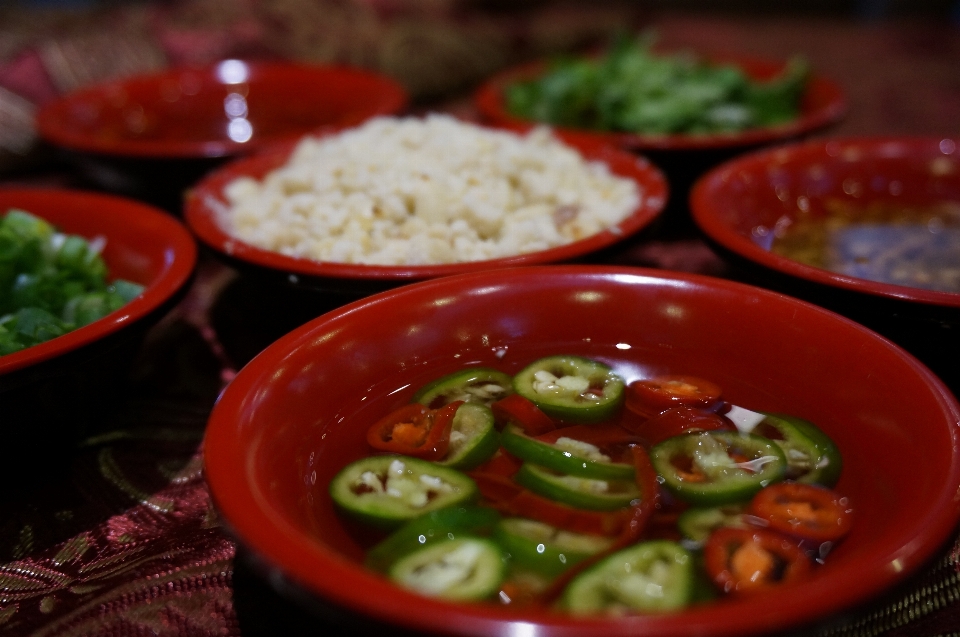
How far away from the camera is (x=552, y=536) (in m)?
0.84

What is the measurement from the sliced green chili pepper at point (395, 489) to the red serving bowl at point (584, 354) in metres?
0.03

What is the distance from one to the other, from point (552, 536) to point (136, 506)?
0.65 meters

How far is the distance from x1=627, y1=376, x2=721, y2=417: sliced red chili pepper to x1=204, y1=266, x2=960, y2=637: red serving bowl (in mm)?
37

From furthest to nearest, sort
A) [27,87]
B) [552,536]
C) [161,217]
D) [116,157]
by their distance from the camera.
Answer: [27,87], [116,157], [161,217], [552,536]

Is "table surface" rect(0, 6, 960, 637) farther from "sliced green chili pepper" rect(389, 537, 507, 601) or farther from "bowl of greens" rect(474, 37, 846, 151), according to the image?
"bowl of greens" rect(474, 37, 846, 151)

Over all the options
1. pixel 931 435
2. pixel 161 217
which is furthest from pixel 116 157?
pixel 931 435

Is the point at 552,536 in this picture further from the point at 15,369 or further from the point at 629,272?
the point at 15,369

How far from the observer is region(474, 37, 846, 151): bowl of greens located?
209cm

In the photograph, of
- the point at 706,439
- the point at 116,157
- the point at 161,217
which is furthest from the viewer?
the point at 116,157

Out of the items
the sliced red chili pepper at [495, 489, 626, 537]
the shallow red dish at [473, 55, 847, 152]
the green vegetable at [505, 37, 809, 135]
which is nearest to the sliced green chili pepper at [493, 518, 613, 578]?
the sliced red chili pepper at [495, 489, 626, 537]

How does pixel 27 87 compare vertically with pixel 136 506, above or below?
above

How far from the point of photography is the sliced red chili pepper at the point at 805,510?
0.83 metres

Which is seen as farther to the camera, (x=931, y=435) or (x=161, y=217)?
(x=161, y=217)

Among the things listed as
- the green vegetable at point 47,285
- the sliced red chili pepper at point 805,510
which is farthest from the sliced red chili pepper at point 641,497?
the green vegetable at point 47,285
